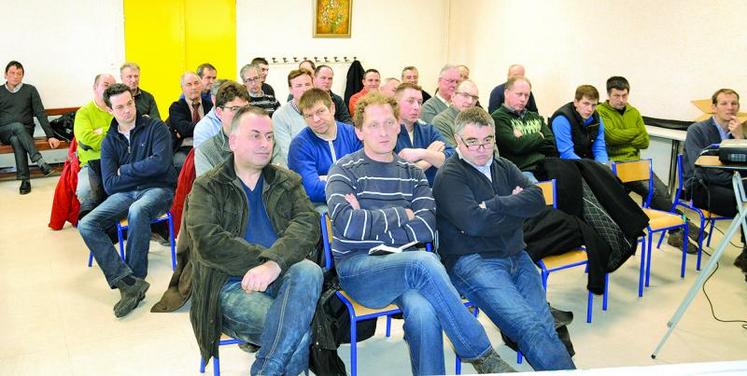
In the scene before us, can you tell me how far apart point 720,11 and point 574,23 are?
184cm

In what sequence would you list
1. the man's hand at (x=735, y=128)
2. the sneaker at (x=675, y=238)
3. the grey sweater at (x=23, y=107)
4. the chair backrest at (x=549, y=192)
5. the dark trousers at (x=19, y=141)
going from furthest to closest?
the grey sweater at (x=23, y=107) → the dark trousers at (x=19, y=141) → the sneaker at (x=675, y=238) → the man's hand at (x=735, y=128) → the chair backrest at (x=549, y=192)

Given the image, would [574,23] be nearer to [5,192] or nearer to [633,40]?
[633,40]

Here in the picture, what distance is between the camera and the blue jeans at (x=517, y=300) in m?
2.57

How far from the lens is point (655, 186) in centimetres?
489

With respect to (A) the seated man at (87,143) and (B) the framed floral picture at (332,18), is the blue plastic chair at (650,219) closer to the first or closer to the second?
(A) the seated man at (87,143)

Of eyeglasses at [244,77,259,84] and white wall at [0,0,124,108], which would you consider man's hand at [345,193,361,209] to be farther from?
white wall at [0,0,124,108]

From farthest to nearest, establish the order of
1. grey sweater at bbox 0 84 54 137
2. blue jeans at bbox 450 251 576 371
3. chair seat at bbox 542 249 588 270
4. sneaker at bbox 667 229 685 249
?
grey sweater at bbox 0 84 54 137 → sneaker at bbox 667 229 685 249 → chair seat at bbox 542 249 588 270 → blue jeans at bbox 450 251 576 371

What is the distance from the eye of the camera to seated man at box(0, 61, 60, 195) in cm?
670

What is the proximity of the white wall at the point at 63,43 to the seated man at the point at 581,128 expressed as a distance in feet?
18.0

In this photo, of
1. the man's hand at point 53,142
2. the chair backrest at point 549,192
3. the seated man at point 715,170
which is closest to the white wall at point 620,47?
the seated man at point 715,170

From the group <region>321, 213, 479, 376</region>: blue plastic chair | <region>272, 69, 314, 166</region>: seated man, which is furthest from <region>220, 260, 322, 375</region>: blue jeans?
<region>272, 69, 314, 166</region>: seated man

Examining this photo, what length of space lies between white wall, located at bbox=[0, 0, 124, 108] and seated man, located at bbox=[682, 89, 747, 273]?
20.8 ft

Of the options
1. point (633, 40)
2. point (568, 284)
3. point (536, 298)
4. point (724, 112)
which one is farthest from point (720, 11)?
point (536, 298)

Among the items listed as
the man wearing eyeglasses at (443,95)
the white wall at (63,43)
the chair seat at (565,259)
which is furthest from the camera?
the white wall at (63,43)
